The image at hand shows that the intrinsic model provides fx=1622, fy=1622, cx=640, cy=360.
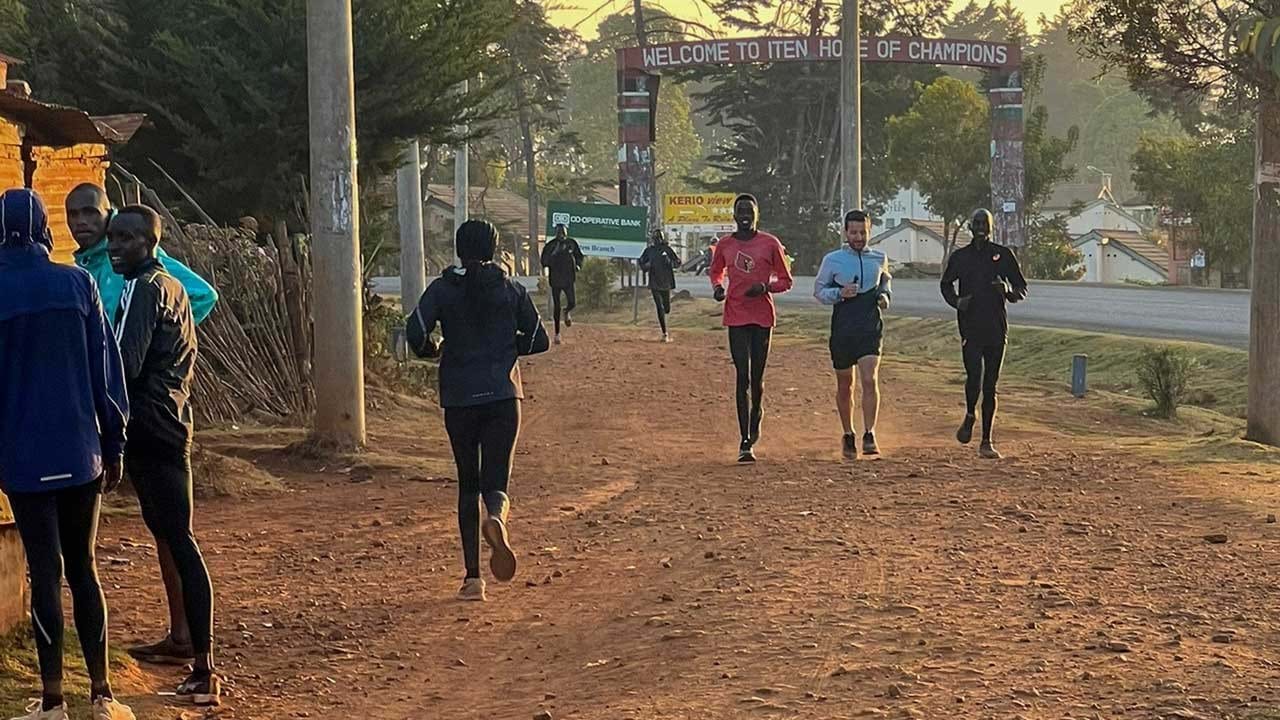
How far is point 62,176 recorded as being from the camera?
27.3ft

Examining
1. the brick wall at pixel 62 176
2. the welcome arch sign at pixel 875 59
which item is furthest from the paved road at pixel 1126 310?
the brick wall at pixel 62 176

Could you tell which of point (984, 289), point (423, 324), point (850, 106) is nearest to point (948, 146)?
point (850, 106)

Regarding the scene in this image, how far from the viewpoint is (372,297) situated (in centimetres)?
1788

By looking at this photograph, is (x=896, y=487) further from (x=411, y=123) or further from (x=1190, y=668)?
(x=411, y=123)

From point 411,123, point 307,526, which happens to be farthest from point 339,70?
point 411,123

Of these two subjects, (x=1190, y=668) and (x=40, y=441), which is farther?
(x=1190, y=668)

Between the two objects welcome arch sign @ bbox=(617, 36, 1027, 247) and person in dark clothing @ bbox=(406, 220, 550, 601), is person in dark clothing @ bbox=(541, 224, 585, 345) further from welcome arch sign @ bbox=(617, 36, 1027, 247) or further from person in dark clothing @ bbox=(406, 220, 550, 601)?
person in dark clothing @ bbox=(406, 220, 550, 601)

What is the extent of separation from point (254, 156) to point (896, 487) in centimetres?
862

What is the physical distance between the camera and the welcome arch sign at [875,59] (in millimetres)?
39125

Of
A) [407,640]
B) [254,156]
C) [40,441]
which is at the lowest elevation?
[407,640]

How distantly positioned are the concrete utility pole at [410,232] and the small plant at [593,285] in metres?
13.7

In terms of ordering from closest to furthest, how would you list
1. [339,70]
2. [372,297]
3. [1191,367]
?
[339,70] < [372,297] < [1191,367]

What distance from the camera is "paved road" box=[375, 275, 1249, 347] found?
26641 mm

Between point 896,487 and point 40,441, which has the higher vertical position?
point 40,441
